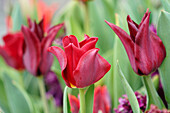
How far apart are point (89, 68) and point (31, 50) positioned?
0.65 feet

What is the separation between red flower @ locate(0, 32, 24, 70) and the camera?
0.62 m

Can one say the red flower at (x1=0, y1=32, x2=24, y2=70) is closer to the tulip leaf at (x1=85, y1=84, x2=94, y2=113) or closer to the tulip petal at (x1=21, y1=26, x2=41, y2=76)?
the tulip petal at (x1=21, y1=26, x2=41, y2=76)

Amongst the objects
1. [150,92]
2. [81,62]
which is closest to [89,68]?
[81,62]

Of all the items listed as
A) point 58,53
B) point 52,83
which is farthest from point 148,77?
point 52,83

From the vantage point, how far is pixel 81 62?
32 centimetres

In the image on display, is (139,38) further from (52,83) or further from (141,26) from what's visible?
(52,83)

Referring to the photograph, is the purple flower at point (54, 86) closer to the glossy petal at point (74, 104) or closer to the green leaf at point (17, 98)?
the green leaf at point (17, 98)

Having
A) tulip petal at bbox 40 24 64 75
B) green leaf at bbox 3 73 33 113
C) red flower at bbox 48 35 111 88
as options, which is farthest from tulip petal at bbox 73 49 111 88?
green leaf at bbox 3 73 33 113

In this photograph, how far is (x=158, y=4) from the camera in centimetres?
76

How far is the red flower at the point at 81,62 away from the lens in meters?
0.31

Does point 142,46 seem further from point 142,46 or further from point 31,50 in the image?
point 31,50

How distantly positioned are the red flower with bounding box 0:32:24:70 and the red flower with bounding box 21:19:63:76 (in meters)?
0.11

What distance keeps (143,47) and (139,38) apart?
0.01 metres

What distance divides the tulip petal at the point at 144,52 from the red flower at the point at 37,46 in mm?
166
